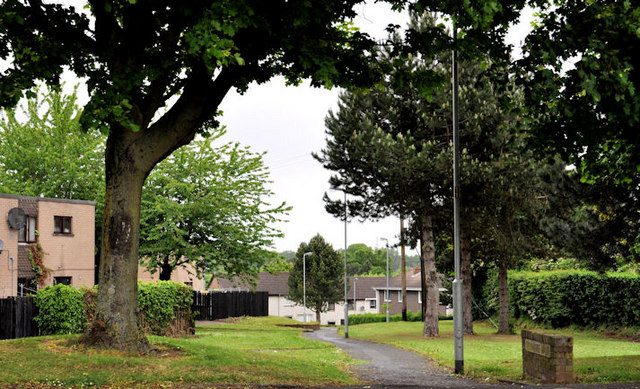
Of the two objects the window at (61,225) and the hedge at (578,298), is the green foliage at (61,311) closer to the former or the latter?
the window at (61,225)

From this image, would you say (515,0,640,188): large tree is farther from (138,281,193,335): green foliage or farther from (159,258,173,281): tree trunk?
(159,258,173,281): tree trunk

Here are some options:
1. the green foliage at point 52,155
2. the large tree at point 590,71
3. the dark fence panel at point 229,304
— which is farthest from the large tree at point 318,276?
the large tree at point 590,71

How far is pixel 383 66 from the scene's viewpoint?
1473 centimetres

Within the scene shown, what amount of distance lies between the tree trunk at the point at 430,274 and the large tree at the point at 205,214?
10.5 meters

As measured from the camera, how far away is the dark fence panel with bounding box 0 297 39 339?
2283cm

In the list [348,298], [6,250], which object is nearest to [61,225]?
[6,250]

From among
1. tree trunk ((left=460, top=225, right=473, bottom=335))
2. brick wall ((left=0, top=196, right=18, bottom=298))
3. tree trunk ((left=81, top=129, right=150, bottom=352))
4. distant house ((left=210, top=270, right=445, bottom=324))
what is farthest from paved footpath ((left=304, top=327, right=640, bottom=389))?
distant house ((left=210, top=270, right=445, bottom=324))

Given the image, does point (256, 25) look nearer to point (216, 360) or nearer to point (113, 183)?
point (113, 183)

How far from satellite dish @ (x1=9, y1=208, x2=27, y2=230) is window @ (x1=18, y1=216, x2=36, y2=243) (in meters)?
1.74

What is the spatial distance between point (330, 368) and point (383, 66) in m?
7.24

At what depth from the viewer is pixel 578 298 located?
3556cm

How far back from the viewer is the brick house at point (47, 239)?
3095 centimetres

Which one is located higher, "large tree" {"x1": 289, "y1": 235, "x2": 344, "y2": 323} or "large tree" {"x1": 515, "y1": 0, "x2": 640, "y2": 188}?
"large tree" {"x1": 515, "y1": 0, "x2": 640, "y2": 188}

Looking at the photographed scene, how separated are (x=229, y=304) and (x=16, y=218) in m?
25.5
